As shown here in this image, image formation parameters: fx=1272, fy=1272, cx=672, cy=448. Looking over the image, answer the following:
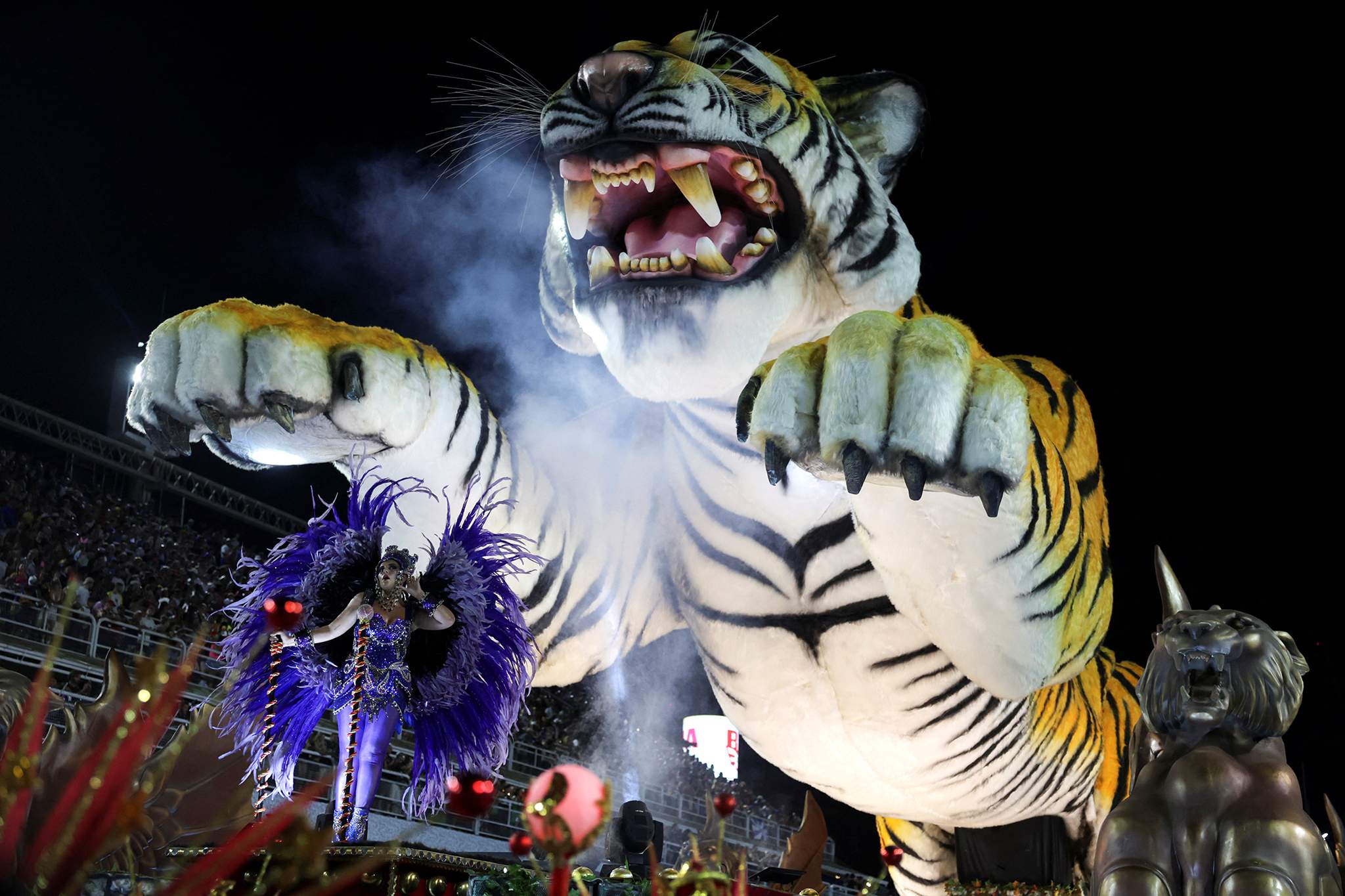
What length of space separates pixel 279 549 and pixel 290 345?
17.9 inches

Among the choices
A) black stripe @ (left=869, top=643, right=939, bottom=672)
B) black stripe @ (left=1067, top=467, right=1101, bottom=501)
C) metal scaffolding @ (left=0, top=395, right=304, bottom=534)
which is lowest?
black stripe @ (left=869, top=643, right=939, bottom=672)

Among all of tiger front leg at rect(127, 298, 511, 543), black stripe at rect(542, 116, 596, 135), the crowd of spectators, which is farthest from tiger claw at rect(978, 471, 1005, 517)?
the crowd of spectators

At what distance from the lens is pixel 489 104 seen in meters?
2.41

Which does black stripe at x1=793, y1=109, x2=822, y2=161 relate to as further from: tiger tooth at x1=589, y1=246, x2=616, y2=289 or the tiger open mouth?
tiger tooth at x1=589, y1=246, x2=616, y2=289

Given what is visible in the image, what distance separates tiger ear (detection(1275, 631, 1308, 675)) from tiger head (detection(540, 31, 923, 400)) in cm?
87

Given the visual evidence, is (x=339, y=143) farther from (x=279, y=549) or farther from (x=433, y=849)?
(x=433, y=849)

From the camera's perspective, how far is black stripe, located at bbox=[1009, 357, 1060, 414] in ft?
7.82

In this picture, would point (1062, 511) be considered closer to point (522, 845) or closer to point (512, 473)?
point (512, 473)

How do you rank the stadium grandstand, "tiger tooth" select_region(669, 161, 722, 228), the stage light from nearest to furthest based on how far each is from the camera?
1. "tiger tooth" select_region(669, 161, 722, 228)
2. the stage light
3. the stadium grandstand

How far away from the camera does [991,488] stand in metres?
1.69

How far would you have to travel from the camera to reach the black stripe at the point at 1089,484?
2.41 meters

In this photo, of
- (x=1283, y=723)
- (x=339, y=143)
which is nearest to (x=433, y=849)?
(x=1283, y=723)

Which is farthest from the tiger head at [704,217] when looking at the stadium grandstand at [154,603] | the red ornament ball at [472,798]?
the stadium grandstand at [154,603]

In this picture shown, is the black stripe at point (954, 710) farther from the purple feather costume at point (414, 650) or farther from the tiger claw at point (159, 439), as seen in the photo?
the tiger claw at point (159, 439)
